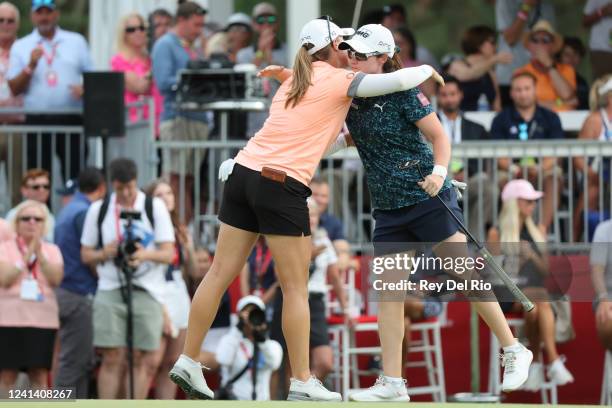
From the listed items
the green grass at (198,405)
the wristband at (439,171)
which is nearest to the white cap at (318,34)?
the wristband at (439,171)

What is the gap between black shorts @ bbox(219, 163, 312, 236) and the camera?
28.2 ft

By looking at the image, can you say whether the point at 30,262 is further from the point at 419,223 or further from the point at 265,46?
the point at 419,223

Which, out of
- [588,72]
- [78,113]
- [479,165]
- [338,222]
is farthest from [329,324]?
[588,72]

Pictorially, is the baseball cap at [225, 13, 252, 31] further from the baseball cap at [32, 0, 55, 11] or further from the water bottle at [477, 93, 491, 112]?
the water bottle at [477, 93, 491, 112]

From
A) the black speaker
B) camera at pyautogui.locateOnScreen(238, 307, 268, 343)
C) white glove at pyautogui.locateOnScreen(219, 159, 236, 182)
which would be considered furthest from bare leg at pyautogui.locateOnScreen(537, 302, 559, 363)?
white glove at pyautogui.locateOnScreen(219, 159, 236, 182)

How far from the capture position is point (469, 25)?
55.8 ft

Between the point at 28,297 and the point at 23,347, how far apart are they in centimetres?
37

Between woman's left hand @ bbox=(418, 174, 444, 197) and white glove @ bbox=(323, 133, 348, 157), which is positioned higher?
white glove @ bbox=(323, 133, 348, 157)

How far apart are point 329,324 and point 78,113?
279cm

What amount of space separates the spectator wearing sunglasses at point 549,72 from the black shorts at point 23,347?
5.31 m

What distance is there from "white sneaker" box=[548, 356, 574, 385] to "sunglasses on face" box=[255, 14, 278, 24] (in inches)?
169

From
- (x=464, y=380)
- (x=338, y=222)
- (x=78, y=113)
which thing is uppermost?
(x=78, y=113)

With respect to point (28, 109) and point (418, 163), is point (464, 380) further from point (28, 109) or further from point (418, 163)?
point (418, 163)

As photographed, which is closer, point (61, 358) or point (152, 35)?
point (61, 358)
